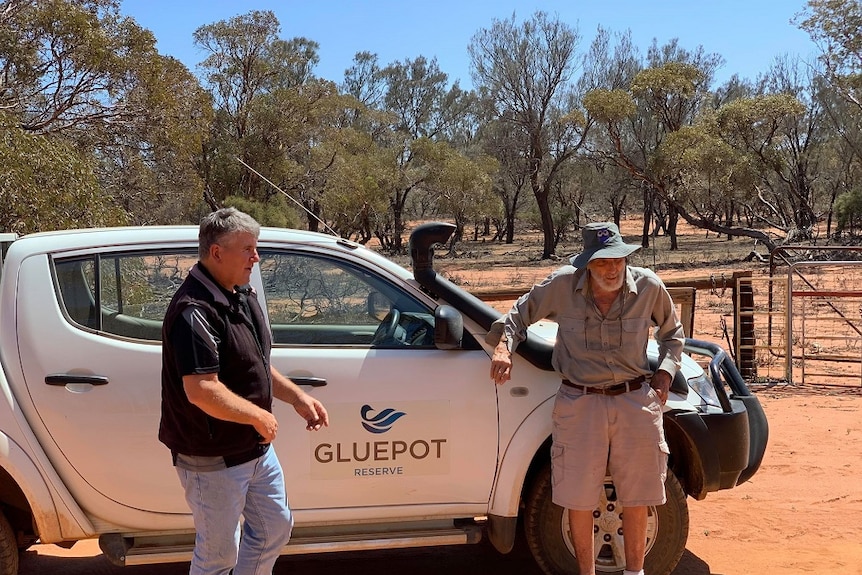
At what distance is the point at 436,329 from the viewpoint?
→ 377cm

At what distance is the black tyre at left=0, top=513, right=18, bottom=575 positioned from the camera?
12.3 ft

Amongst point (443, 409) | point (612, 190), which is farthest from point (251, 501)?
point (612, 190)

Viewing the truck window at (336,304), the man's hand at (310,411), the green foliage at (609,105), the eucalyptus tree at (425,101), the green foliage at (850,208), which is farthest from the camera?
the eucalyptus tree at (425,101)

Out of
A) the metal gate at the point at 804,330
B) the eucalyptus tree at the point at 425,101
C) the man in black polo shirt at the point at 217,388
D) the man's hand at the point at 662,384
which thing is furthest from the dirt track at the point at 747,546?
the eucalyptus tree at the point at 425,101

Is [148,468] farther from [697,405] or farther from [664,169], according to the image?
[664,169]

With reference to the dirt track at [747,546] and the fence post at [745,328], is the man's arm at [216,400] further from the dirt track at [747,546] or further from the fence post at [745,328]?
the fence post at [745,328]

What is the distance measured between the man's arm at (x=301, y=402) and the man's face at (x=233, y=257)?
0.45 meters

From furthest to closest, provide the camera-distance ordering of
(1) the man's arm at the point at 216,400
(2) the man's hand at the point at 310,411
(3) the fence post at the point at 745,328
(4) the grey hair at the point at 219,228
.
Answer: (3) the fence post at the point at 745,328 → (2) the man's hand at the point at 310,411 → (4) the grey hair at the point at 219,228 → (1) the man's arm at the point at 216,400

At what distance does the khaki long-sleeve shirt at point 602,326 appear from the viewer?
378 cm

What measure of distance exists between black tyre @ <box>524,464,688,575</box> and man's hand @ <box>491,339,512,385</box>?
1.96 ft

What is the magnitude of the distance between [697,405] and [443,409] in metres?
1.29

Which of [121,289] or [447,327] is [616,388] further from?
[121,289]

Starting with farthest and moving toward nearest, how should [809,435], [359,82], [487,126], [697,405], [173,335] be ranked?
[359,82] < [487,126] < [809,435] < [697,405] < [173,335]

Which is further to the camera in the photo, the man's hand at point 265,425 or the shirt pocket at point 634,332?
→ the shirt pocket at point 634,332
